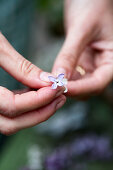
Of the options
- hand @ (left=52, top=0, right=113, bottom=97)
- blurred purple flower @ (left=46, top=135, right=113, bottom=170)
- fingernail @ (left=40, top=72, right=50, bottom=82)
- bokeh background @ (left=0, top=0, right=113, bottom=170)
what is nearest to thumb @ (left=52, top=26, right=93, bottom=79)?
hand @ (left=52, top=0, right=113, bottom=97)

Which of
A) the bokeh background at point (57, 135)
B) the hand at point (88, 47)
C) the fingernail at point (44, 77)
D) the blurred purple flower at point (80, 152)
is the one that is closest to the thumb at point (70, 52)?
the hand at point (88, 47)

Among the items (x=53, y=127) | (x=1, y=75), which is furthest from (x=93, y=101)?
(x=1, y=75)

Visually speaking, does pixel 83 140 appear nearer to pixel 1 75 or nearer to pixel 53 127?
pixel 53 127

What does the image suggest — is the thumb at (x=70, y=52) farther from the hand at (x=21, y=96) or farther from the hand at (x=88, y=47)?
the hand at (x=21, y=96)

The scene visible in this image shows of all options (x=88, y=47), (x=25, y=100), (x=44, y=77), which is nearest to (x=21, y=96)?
(x=25, y=100)

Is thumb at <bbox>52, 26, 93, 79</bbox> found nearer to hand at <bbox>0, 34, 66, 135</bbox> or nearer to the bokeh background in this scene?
hand at <bbox>0, 34, 66, 135</bbox>
